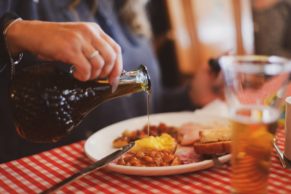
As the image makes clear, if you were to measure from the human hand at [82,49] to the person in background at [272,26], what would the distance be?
2.32 meters

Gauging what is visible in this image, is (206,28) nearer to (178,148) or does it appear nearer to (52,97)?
(178,148)

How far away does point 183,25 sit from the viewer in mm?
2508

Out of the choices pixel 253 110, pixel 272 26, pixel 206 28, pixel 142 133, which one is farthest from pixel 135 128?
pixel 272 26

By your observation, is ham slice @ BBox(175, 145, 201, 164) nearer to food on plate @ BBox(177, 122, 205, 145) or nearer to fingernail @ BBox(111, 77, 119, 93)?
food on plate @ BBox(177, 122, 205, 145)

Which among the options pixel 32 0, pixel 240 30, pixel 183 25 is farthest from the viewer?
pixel 240 30

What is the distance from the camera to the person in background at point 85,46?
0.73 metres

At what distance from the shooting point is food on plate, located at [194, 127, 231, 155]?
0.81 m

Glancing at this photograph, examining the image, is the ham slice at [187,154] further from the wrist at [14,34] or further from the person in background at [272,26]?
the person in background at [272,26]

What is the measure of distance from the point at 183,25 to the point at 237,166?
196cm

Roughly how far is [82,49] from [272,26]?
240cm

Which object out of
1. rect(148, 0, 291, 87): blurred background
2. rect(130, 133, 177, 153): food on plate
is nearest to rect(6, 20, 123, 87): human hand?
rect(130, 133, 177, 153): food on plate

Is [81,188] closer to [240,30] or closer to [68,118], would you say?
[68,118]

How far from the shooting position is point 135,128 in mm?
1060

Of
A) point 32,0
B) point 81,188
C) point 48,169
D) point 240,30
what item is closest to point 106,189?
point 81,188
